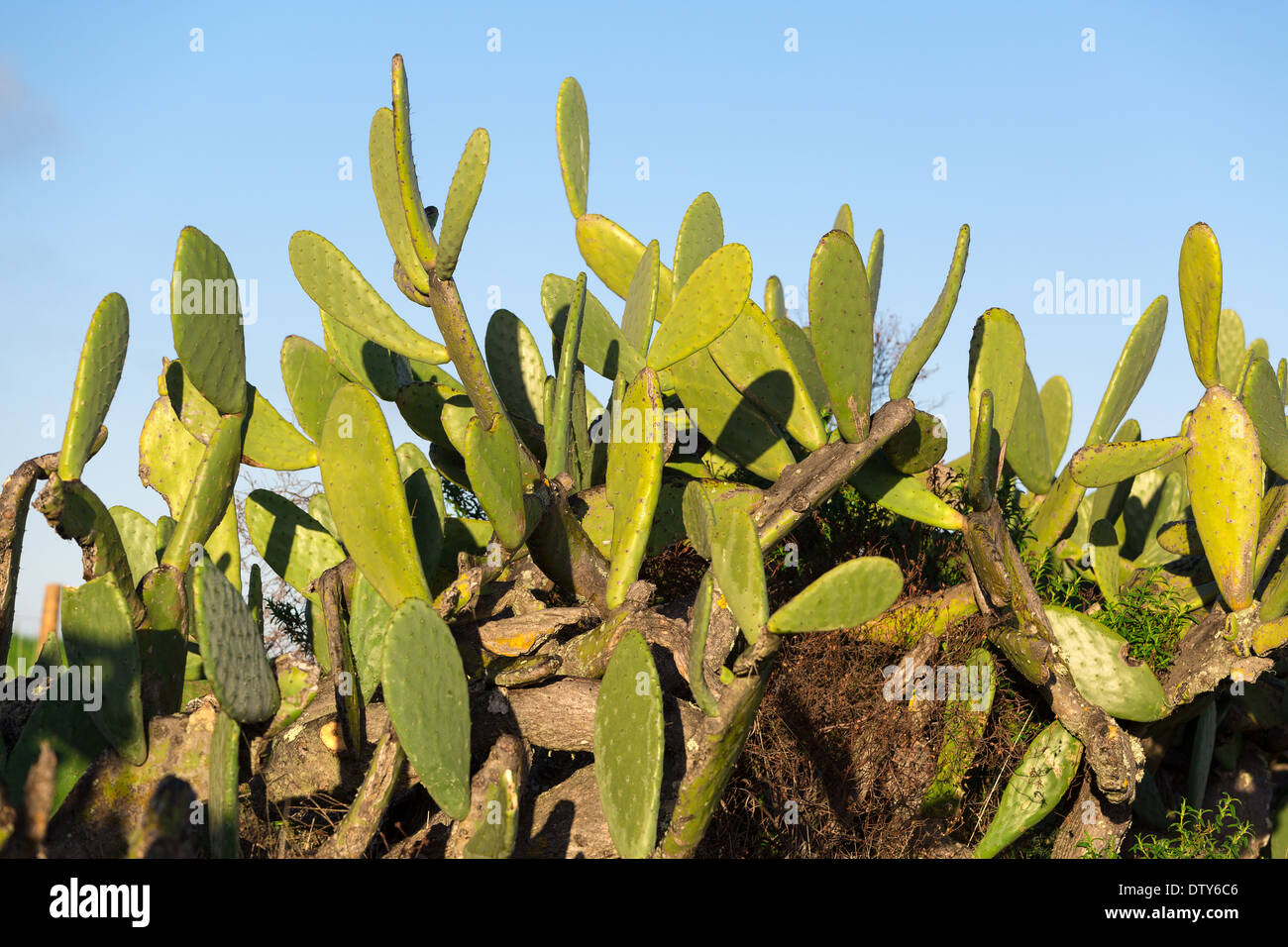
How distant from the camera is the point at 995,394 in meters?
3.80

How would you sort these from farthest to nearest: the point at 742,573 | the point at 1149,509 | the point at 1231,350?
1. the point at 1149,509
2. the point at 1231,350
3. the point at 742,573

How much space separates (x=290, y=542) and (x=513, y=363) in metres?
1.08

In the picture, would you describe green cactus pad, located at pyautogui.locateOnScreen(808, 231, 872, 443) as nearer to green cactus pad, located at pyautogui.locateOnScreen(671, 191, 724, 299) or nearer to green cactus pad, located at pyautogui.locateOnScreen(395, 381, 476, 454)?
green cactus pad, located at pyautogui.locateOnScreen(671, 191, 724, 299)

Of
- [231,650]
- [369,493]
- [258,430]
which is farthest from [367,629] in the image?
[258,430]

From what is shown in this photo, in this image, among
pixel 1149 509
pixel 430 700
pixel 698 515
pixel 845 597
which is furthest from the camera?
pixel 1149 509

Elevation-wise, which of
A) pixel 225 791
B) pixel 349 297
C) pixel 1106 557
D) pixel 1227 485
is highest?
pixel 349 297

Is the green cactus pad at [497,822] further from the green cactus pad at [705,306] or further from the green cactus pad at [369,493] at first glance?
the green cactus pad at [705,306]

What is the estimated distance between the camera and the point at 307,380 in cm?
390

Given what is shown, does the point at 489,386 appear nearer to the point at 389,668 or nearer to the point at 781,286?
the point at 389,668

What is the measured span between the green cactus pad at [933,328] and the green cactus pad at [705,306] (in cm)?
68

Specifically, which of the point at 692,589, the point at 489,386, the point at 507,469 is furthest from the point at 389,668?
the point at 692,589

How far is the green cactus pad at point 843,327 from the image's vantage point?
3.17 meters

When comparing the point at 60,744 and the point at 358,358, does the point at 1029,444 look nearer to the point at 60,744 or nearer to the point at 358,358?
the point at 358,358

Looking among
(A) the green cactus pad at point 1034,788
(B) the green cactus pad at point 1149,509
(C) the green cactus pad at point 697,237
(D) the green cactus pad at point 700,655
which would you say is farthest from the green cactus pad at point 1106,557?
(D) the green cactus pad at point 700,655
